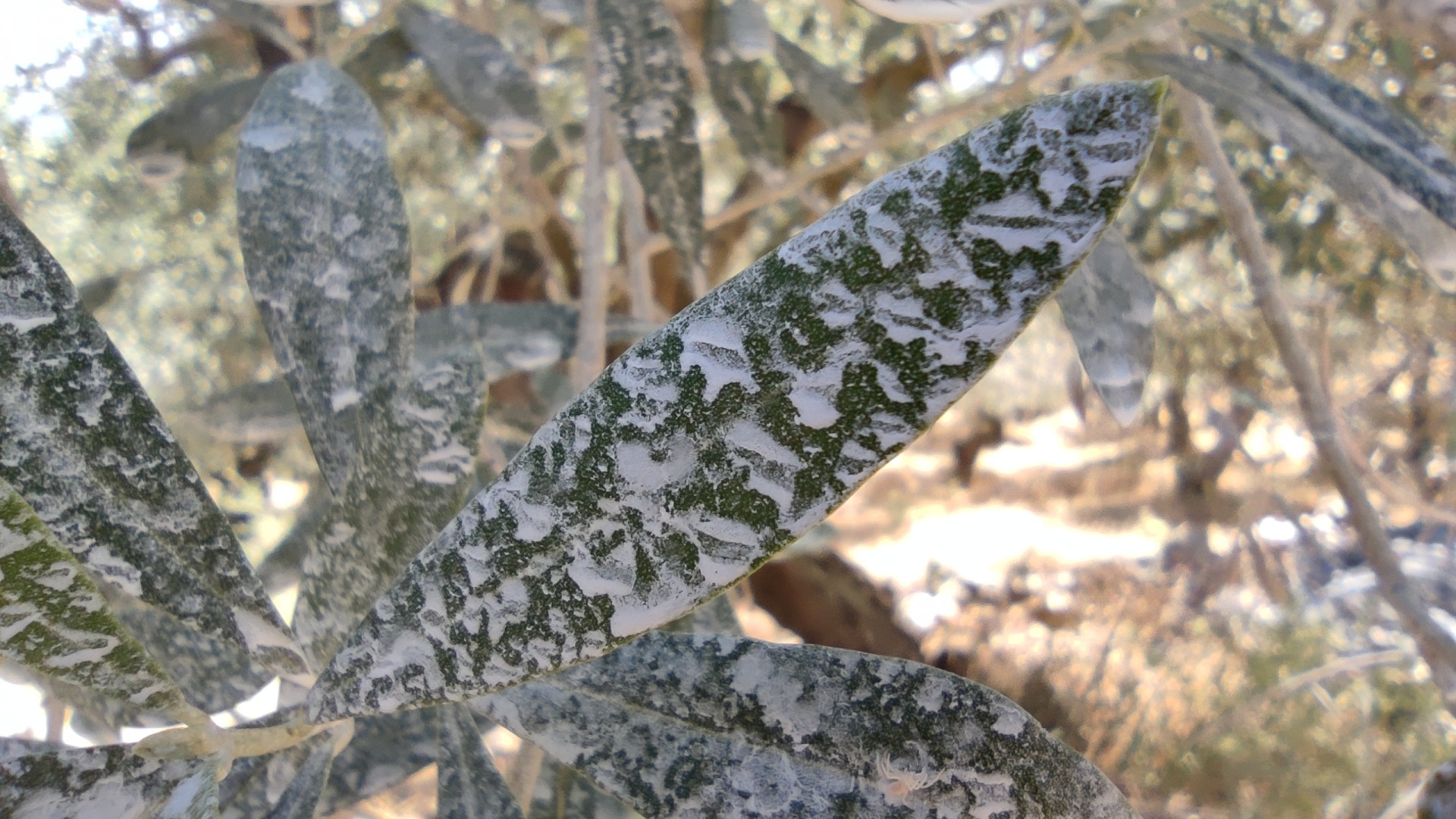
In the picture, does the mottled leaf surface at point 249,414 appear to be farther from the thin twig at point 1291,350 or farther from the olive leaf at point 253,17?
the thin twig at point 1291,350

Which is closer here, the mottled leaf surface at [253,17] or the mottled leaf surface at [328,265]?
the mottled leaf surface at [328,265]

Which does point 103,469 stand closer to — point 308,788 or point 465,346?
point 308,788

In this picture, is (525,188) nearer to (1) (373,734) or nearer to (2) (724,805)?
(1) (373,734)

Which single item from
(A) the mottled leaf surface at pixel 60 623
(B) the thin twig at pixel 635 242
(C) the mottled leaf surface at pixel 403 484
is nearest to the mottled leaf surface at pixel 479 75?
(B) the thin twig at pixel 635 242

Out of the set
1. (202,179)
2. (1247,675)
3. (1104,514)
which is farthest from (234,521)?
(1104,514)

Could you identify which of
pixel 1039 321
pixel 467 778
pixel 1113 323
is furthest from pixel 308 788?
pixel 1039 321
